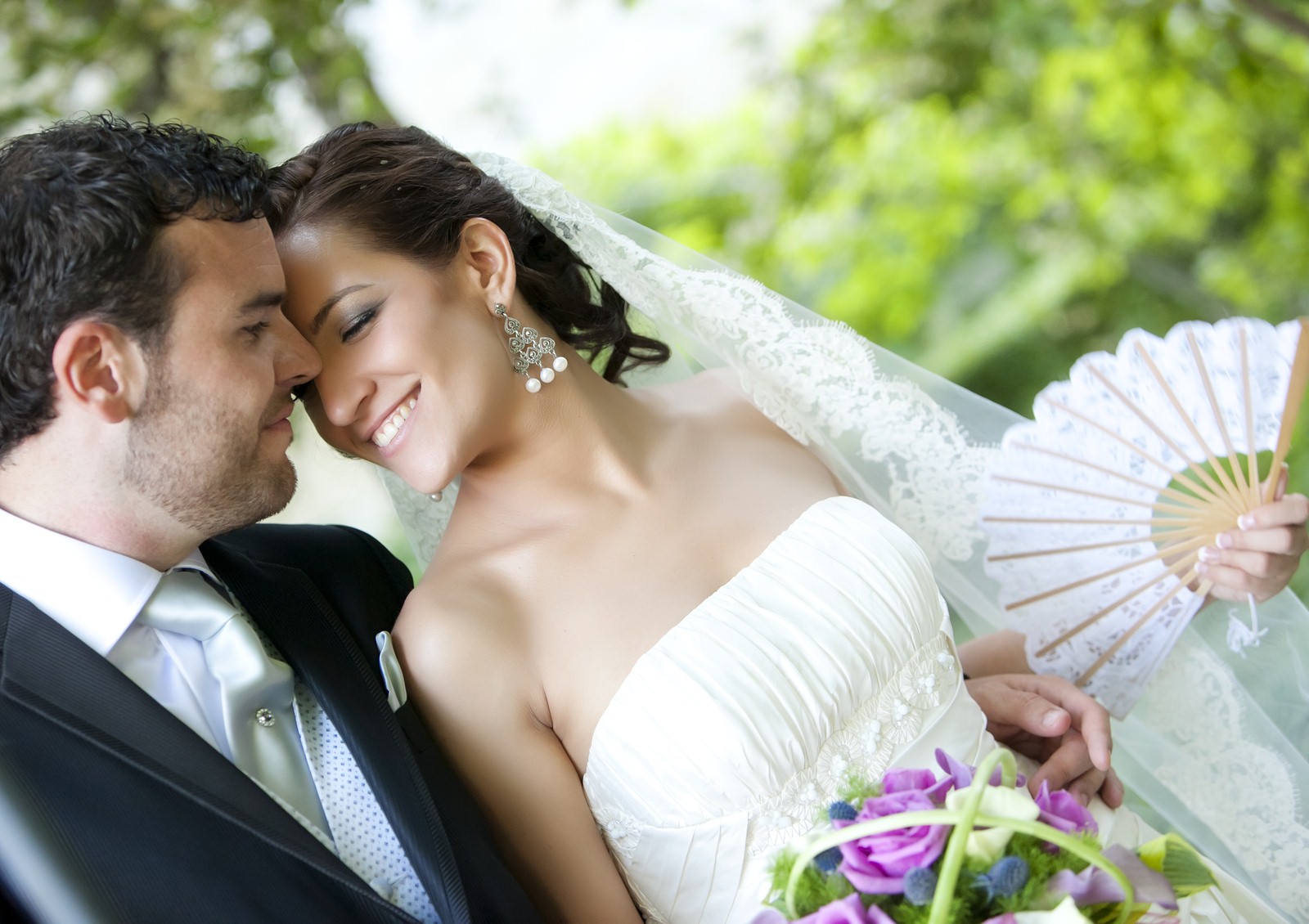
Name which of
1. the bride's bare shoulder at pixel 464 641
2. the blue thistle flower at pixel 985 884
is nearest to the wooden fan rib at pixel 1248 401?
the blue thistle flower at pixel 985 884

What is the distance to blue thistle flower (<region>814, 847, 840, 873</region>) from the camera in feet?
4.46

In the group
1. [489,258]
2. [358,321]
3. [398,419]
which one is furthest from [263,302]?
[489,258]

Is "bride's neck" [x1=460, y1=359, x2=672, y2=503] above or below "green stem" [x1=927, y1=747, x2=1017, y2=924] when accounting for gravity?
above

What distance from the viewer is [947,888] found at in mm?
1203

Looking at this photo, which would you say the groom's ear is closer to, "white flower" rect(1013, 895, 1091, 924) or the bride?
the bride

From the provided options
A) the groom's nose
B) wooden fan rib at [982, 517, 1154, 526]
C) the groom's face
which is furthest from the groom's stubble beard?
wooden fan rib at [982, 517, 1154, 526]

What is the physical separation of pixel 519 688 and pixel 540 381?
686 millimetres

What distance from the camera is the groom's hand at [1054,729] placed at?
2.25m

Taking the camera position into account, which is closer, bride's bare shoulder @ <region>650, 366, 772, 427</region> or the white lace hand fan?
the white lace hand fan

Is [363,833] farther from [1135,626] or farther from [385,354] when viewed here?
[1135,626]

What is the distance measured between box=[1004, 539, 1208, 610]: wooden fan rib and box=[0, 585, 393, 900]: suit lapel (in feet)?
5.12

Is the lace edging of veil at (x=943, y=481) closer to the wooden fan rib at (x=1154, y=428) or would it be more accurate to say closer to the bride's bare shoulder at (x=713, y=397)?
the bride's bare shoulder at (x=713, y=397)

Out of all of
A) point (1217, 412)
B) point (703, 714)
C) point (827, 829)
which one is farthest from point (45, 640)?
point (1217, 412)

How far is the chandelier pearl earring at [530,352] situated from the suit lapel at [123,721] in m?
1.00
